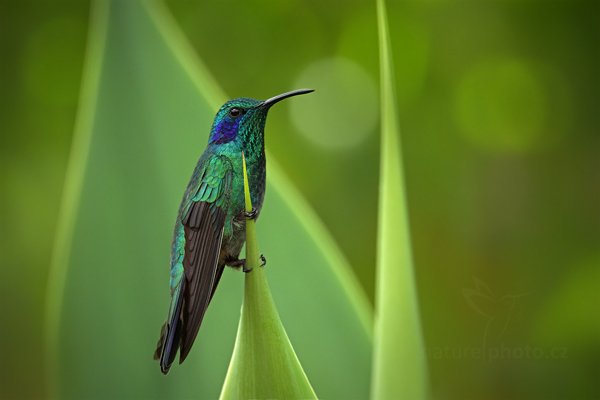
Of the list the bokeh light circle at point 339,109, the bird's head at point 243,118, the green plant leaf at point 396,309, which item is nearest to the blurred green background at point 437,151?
the bokeh light circle at point 339,109

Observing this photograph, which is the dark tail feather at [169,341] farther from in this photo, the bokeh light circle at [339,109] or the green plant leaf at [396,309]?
the bokeh light circle at [339,109]

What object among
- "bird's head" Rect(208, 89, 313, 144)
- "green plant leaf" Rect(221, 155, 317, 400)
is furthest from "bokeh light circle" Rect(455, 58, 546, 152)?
"green plant leaf" Rect(221, 155, 317, 400)

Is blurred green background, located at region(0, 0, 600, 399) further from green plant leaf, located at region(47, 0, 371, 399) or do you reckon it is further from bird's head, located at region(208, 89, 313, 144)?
green plant leaf, located at region(47, 0, 371, 399)

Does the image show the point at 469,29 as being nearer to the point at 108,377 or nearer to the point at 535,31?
the point at 535,31

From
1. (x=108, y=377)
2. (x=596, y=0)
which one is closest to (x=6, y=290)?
(x=108, y=377)

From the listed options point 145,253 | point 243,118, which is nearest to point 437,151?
point 243,118
